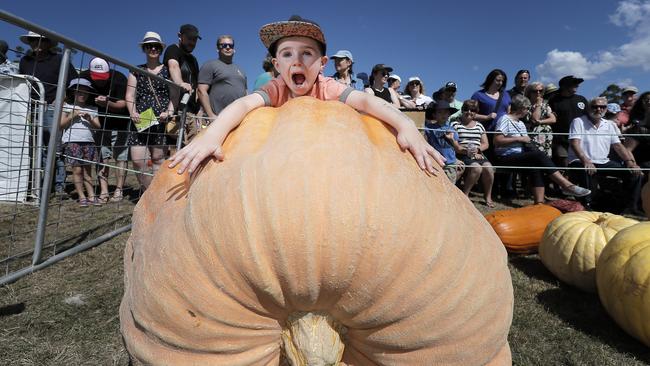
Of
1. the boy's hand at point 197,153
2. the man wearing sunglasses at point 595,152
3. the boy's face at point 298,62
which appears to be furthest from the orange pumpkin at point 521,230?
the boy's hand at point 197,153

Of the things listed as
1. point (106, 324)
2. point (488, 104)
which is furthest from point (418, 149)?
point (488, 104)

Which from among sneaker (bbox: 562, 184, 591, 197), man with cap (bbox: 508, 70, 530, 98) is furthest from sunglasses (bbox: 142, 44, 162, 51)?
sneaker (bbox: 562, 184, 591, 197)

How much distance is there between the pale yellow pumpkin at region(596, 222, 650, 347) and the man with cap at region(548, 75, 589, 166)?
531 centimetres

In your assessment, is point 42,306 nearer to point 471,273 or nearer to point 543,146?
point 471,273

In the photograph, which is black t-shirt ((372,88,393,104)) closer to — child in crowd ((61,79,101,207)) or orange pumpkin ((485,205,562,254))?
orange pumpkin ((485,205,562,254))

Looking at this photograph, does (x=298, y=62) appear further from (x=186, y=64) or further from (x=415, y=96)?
(x=415, y=96)

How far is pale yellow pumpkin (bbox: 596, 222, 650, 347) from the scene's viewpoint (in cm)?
223

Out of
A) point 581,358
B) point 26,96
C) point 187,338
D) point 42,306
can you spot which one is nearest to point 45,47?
point 26,96

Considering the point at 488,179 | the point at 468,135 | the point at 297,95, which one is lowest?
the point at 488,179

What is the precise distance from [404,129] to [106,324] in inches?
80.4

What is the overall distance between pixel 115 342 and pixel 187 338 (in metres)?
1.21

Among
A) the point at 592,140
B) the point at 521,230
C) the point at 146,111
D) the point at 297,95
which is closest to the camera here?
the point at 297,95

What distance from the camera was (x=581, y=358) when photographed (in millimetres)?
2184

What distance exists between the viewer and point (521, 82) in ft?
25.7
